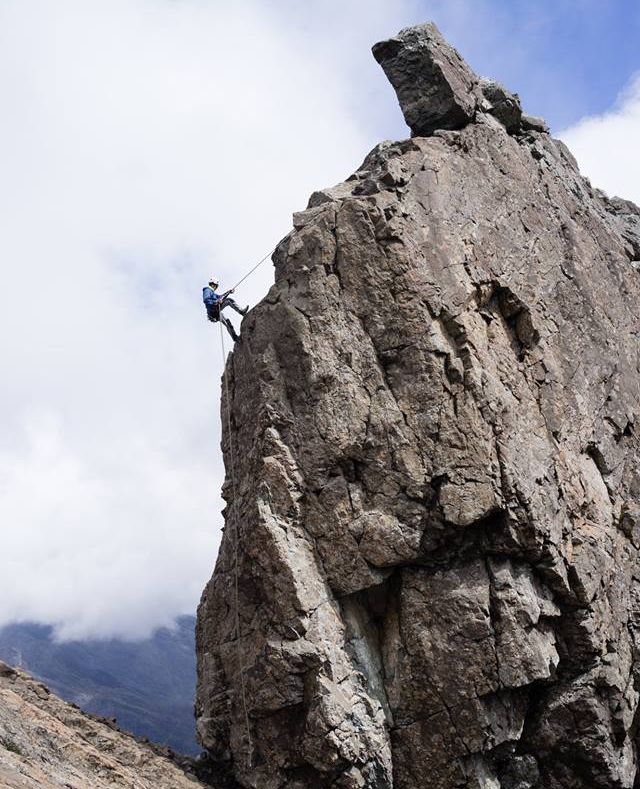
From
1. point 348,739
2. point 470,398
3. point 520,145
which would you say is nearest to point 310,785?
point 348,739

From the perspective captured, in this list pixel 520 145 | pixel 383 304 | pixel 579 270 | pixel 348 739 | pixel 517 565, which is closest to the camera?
pixel 348 739

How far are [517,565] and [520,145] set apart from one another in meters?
18.3

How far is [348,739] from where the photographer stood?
2105 centimetres

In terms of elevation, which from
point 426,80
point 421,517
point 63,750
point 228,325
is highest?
point 426,80

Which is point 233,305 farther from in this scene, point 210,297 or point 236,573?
point 236,573

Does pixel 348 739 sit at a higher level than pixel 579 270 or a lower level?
lower

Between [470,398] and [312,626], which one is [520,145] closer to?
[470,398]

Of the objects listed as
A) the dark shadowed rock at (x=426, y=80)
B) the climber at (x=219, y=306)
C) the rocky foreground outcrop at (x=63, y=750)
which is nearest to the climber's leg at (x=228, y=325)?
the climber at (x=219, y=306)

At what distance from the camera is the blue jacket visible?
2953cm

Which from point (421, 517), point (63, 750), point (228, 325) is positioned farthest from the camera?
point (228, 325)

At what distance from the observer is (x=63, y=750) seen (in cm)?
1988

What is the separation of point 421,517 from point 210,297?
1270cm

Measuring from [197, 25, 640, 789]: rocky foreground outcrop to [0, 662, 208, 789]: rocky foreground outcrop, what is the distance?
224 centimetres

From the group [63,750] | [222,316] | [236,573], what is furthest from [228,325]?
[63,750]
